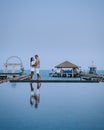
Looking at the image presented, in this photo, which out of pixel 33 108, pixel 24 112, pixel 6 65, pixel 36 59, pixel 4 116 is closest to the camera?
pixel 4 116

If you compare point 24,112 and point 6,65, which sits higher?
point 6,65

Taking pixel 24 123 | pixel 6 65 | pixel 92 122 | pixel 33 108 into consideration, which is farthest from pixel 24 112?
pixel 6 65

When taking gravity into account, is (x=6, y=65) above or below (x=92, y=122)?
above

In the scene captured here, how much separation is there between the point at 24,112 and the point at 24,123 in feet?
2.58

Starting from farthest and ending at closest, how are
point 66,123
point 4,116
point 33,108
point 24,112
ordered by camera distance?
point 33,108, point 24,112, point 4,116, point 66,123

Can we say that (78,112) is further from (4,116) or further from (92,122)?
(4,116)

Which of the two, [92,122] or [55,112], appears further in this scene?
[55,112]

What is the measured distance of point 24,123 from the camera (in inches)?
147

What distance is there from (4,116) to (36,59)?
6.71 m

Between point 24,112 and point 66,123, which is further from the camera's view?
point 24,112

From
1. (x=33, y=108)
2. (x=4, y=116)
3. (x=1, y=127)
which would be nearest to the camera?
(x=1, y=127)

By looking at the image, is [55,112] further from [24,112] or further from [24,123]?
[24,123]

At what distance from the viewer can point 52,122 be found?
3.82 metres

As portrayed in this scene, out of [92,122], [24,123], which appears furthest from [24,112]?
[92,122]
